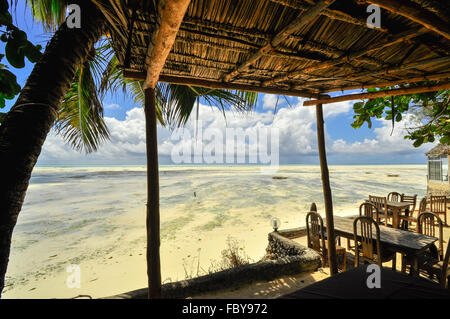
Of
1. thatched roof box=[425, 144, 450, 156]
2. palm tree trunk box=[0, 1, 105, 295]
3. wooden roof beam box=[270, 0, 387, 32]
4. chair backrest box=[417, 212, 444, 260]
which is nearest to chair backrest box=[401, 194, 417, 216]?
chair backrest box=[417, 212, 444, 260]

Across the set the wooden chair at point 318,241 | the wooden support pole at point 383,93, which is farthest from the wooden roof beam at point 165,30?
the wooden chair at point 318,241

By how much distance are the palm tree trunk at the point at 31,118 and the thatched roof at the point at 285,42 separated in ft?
1.23

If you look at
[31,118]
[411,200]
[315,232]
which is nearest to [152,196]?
[31,118]

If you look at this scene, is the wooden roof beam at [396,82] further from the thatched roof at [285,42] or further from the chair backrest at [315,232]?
the chair backrest at [315,232]

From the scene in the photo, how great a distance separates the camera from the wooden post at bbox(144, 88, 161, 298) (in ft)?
6.96

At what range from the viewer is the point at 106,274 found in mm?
4871

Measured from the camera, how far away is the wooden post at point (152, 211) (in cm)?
212

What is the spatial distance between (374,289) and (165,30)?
219 cm

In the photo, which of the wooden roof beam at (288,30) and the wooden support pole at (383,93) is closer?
the wooden roof beam at (288,30)

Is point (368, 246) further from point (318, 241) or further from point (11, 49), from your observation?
point (11, 49)

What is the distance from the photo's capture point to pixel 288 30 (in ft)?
4.99

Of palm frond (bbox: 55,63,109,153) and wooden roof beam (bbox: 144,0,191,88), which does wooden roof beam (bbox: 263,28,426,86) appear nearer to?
wooden roof beam (bbox: 144,0,191,88)

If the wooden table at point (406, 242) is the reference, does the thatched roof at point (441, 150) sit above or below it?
above
